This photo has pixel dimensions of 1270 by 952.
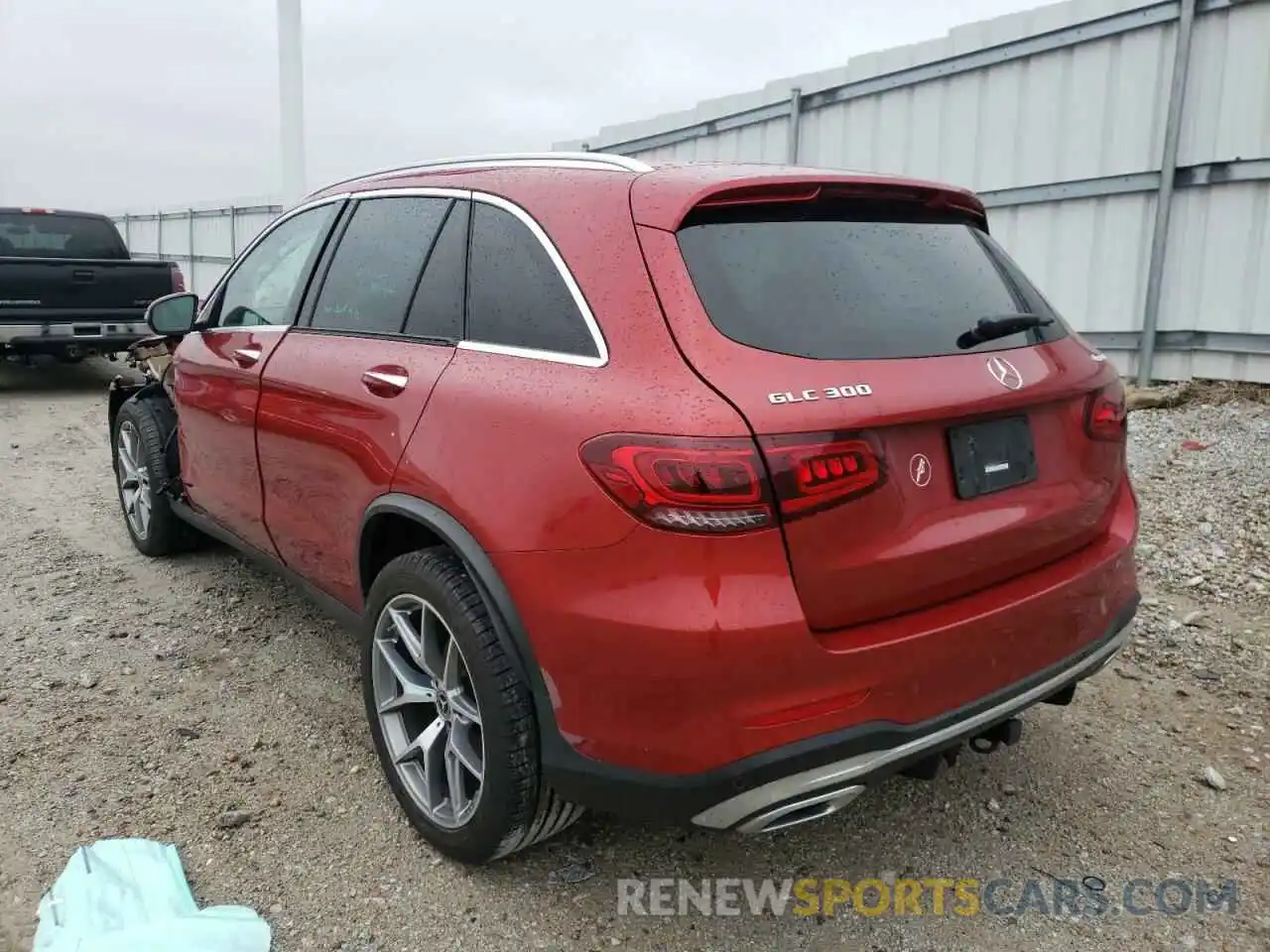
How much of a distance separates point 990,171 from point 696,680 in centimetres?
679

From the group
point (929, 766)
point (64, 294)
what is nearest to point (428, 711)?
point (929, 766)

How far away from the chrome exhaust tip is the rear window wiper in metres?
1.04

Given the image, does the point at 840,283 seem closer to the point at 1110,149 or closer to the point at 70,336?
→ the point at 1110,149

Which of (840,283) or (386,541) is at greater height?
(840,283)

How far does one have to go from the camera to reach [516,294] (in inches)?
94.1

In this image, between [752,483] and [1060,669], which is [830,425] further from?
[1060,669]

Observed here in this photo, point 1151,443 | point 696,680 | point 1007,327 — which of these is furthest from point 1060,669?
point 1151,443

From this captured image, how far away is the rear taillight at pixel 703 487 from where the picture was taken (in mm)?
1852

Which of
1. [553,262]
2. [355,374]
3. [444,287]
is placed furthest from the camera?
[355,374]

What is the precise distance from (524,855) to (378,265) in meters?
1.80

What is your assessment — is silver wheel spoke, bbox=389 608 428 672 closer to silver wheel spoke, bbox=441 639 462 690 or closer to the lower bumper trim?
silver wheel spoke, bbox=441 639 462 690

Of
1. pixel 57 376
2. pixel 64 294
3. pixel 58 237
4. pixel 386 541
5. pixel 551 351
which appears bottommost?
pixel 57 376

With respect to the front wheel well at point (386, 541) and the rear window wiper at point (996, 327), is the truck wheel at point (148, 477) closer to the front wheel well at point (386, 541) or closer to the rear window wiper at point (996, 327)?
the front wheel well at point (386, 541)

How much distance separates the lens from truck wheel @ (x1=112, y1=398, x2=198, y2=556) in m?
4.59
